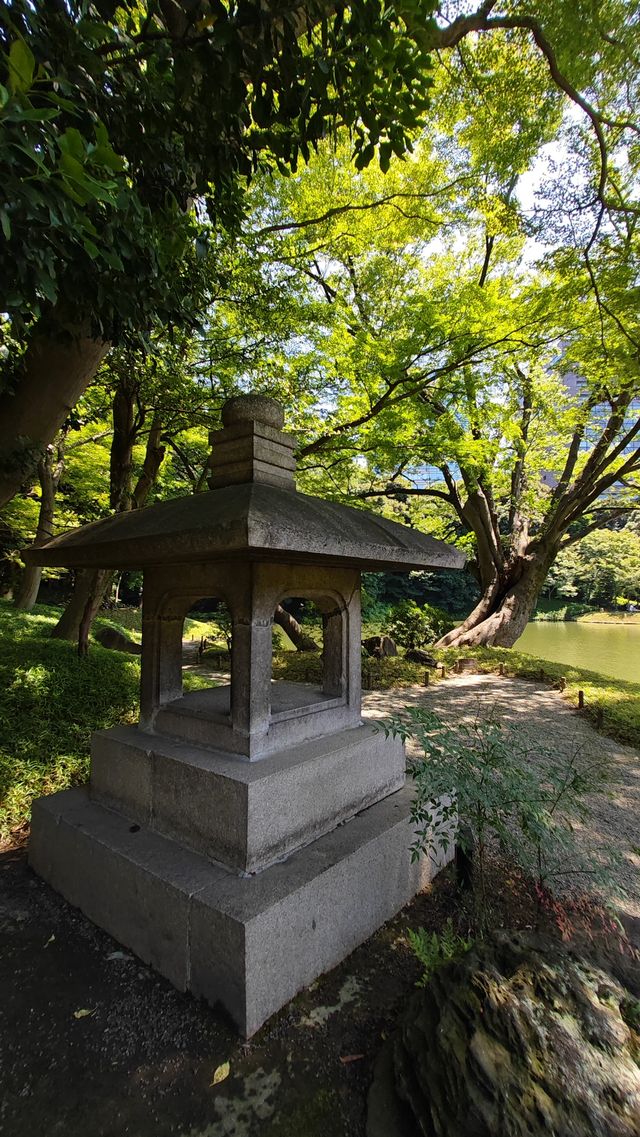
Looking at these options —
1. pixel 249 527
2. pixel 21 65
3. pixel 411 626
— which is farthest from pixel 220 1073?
pixel 411 626

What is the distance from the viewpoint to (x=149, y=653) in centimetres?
301

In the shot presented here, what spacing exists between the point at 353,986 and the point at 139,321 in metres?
3.57

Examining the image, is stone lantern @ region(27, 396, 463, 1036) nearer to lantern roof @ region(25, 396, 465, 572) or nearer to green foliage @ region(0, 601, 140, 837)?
lantern roof @ region(25, 396, 465, 572)

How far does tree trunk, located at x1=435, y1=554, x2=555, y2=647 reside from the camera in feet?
38.3

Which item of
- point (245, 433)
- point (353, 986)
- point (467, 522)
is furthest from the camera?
point (467, 522)

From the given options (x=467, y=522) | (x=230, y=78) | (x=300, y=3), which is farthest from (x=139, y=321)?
(x=467, y=522)

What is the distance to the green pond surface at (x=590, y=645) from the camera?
1478 centimetres

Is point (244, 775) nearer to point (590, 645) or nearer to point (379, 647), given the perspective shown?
point (379, 647)

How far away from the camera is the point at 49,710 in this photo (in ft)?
15.2

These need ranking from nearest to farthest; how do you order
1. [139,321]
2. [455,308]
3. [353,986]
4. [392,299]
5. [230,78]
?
[230,78]
[353,986]
[139,321]
[455,308]
[392,299]

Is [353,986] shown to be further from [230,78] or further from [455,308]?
[455,308]

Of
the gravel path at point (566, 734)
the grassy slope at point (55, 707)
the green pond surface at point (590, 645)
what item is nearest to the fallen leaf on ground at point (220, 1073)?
the gravel path at point (566, 734)

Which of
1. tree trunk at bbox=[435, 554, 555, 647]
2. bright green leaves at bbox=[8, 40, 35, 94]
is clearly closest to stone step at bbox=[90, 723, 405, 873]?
bright green leaves at bbox=[8, 40, 35, 94]

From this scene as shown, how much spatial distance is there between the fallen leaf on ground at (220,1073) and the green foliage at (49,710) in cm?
251
